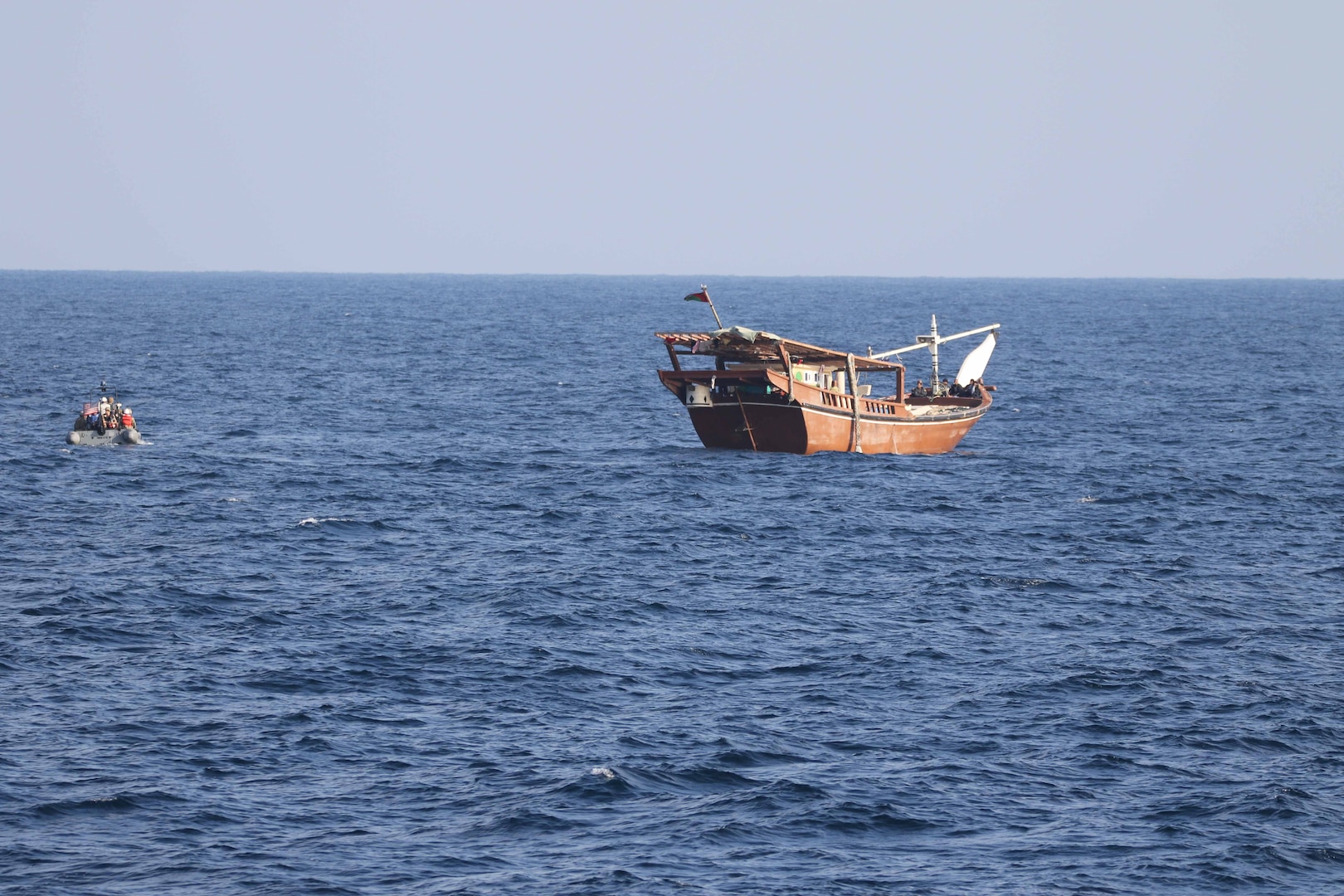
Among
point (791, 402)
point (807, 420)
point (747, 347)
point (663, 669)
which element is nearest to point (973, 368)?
point (807, 420)

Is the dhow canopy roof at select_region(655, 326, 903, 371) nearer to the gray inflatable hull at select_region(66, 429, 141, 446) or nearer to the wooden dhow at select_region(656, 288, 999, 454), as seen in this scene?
the wooden dhow at select_region(656, 288, 999, 454)

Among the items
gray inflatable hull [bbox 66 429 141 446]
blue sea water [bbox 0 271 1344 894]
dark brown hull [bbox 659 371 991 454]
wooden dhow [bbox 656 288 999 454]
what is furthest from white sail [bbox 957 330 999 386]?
gray inflatable hull [bbox 66 429 141 446]

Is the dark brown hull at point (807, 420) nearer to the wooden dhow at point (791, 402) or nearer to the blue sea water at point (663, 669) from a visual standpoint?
the wooden dhow at point (791, 402)

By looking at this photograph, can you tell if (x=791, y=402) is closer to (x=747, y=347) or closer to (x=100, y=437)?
(x=747, y=347)

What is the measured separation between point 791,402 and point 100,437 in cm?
3526

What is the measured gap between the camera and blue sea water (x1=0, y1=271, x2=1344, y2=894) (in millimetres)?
29141

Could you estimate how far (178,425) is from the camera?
86.7 metres

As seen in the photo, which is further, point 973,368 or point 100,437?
point 973,368

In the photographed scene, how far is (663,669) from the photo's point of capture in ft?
133

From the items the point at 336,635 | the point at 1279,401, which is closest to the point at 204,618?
the point at 336,635

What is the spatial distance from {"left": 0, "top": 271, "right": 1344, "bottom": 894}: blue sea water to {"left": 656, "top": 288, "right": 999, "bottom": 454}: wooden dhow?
1.76m

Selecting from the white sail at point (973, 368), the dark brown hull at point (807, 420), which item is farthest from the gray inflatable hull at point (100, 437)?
the white sail at point (973, 368)

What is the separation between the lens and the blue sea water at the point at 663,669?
29.1 meters

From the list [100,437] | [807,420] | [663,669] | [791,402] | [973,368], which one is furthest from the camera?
[973,368]
